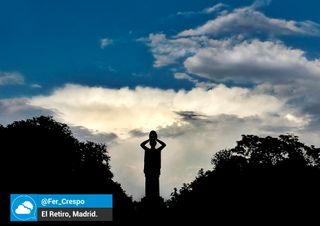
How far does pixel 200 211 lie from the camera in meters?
46.0

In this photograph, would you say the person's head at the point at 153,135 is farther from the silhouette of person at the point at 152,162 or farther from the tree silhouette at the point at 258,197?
the tree silhouette at the point at 258,197

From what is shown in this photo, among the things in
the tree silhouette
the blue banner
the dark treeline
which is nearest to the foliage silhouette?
the dark treeline

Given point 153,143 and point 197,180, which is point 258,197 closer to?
point 153,143

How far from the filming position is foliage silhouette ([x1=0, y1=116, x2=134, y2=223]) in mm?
60875

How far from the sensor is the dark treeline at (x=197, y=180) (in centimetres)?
3966

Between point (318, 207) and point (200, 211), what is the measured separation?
10801 mm

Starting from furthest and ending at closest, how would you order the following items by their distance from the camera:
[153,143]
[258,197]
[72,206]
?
[258,197], [72,206], [153,143]

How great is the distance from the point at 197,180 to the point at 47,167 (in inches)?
760

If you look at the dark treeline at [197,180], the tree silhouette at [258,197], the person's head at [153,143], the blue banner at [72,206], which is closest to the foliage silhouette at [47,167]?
the dark treeline at [197,180]

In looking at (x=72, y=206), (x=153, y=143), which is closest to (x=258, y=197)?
(x=72, y=206)

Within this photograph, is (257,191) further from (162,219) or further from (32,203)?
(162,219)

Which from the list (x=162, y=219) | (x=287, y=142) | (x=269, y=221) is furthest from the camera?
(x=287, y=142)

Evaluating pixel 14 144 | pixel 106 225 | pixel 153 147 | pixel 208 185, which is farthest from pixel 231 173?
pixel 153 147

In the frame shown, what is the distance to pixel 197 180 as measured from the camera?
73.0 metres
